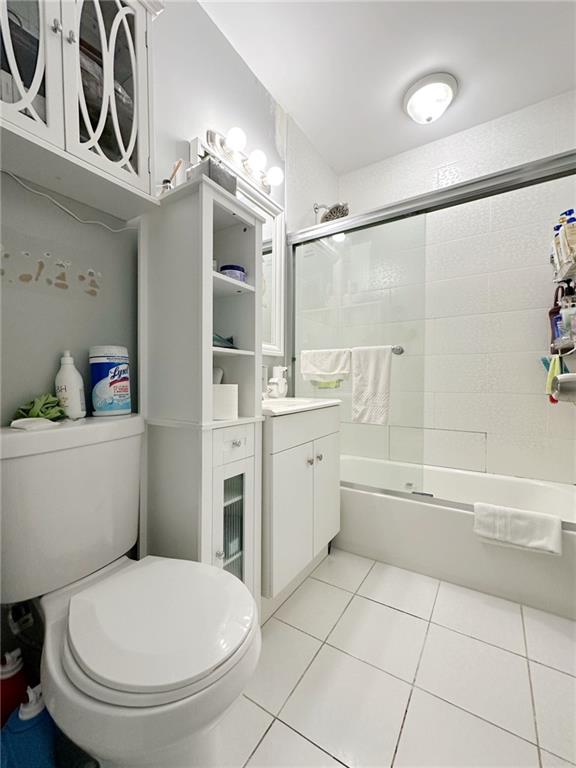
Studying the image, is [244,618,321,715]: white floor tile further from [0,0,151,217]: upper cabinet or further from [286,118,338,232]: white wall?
[286,118,338,232]: white wall

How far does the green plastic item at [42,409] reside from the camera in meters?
0.83

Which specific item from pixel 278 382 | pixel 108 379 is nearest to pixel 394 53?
pixel 278 382

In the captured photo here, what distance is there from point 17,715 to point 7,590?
0.82 feet

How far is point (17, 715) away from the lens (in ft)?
2.22

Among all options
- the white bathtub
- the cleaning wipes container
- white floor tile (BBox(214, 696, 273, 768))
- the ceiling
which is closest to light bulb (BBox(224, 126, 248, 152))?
the ceiling

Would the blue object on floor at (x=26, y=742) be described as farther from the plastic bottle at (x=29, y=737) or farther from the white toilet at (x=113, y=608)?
the white toilet at (x=113, y=608)

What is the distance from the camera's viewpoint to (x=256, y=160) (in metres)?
1.63

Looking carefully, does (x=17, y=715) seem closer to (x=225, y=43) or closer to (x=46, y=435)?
(x=46, y=435)

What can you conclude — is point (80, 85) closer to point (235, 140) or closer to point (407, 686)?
point (235, 140)

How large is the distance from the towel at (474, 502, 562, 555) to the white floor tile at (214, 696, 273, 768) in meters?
1.08

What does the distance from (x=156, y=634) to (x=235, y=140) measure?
186 centimetres

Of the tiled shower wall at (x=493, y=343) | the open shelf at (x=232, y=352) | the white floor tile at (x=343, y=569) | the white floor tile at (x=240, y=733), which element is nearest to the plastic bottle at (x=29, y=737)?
the white floor tile at (x=240, y=733)

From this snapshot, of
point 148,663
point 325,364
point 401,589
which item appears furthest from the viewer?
point 325,364

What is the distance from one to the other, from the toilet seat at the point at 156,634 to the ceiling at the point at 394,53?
2.21 m
